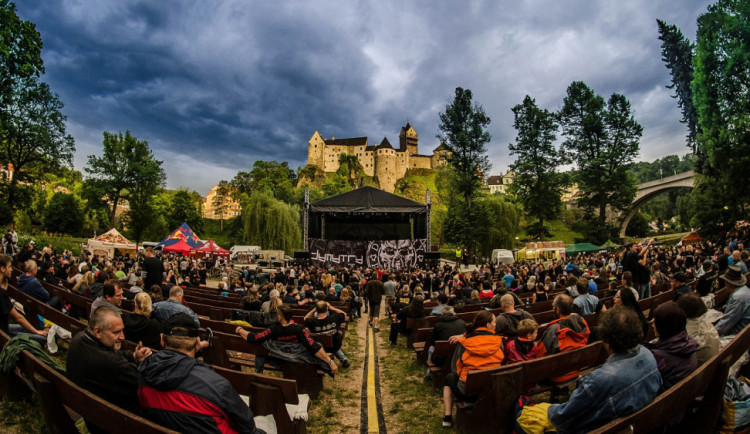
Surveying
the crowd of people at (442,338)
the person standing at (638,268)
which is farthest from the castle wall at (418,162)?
the crowd of people at (442,338)

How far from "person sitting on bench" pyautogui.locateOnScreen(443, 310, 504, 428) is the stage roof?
1784 centimetres

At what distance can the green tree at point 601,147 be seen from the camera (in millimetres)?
31047

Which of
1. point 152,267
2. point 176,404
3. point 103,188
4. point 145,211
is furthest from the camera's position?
point 145,211

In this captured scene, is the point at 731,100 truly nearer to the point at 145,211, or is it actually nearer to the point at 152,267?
the point at 152,267

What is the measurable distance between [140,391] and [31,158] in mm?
29385

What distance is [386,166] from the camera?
89.9 meters

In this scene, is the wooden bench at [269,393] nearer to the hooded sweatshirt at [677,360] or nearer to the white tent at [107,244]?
the hooded sweatshirt at [677,360]

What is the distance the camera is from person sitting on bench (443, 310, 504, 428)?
309cm

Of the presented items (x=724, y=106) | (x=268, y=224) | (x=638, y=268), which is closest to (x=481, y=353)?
(x=638, y=268)

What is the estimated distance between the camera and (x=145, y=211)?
37000 mm

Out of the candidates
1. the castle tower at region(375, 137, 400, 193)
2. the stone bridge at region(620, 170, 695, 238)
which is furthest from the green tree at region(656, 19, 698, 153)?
the castle tower at region(375, 137, 400, 193)

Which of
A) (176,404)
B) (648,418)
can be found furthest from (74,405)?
(648,418)

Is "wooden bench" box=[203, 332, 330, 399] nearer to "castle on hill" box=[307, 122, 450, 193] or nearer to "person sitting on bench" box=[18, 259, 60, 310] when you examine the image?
"person sitting on bench" box=[18, 259, 60, 310]

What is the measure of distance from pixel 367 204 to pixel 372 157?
72286 mm
